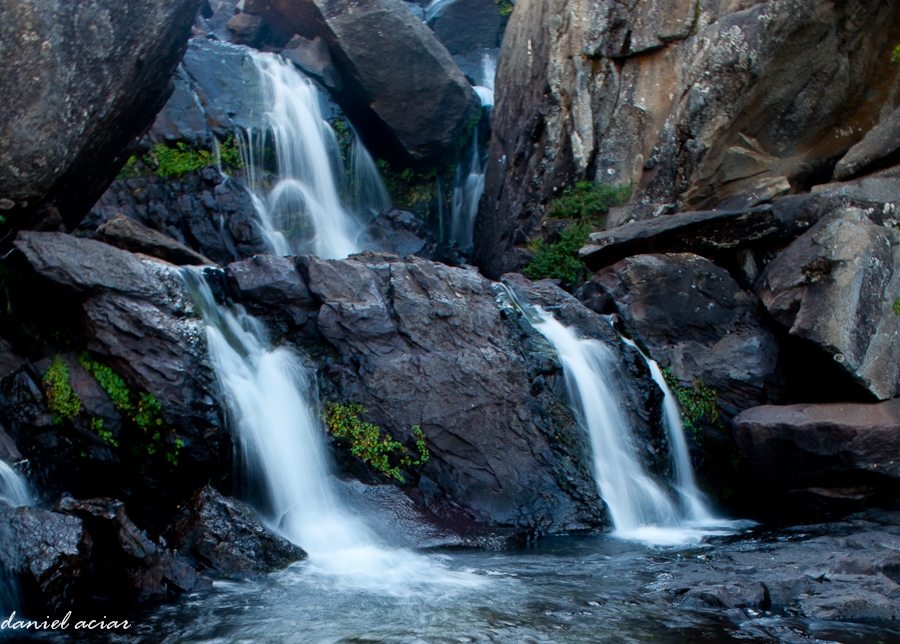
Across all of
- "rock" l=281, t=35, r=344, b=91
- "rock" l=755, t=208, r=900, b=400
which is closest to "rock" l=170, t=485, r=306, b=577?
"rock" l=755, t=208, r=900, b=400

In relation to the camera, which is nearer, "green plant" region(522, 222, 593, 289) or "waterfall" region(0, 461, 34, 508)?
"waterfall" region(0, 461, 34, 508)

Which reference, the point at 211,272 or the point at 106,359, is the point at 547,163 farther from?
the point at 106,359

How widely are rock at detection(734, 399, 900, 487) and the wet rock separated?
2.19 m

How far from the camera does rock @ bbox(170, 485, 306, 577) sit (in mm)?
5969

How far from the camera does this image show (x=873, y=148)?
1073 cm

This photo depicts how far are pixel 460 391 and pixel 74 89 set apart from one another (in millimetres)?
5382

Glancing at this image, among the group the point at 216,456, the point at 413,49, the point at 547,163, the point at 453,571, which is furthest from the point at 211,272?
A: the point at 413,49

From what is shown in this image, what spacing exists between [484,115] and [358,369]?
10924 millimetres

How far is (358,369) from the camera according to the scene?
816cm

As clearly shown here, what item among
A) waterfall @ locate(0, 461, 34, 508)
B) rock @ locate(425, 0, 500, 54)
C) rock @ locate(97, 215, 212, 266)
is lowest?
waterfall @ locate(0, 461, 34, 508)

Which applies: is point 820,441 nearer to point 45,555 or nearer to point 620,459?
point 620,459

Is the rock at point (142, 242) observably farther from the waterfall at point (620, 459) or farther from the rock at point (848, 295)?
the rock at point (848, 295)

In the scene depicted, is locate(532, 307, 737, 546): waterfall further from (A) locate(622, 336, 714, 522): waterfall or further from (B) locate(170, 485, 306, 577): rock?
(B) locate(170, 485, 306, 577): rock

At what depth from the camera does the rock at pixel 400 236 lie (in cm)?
1434
